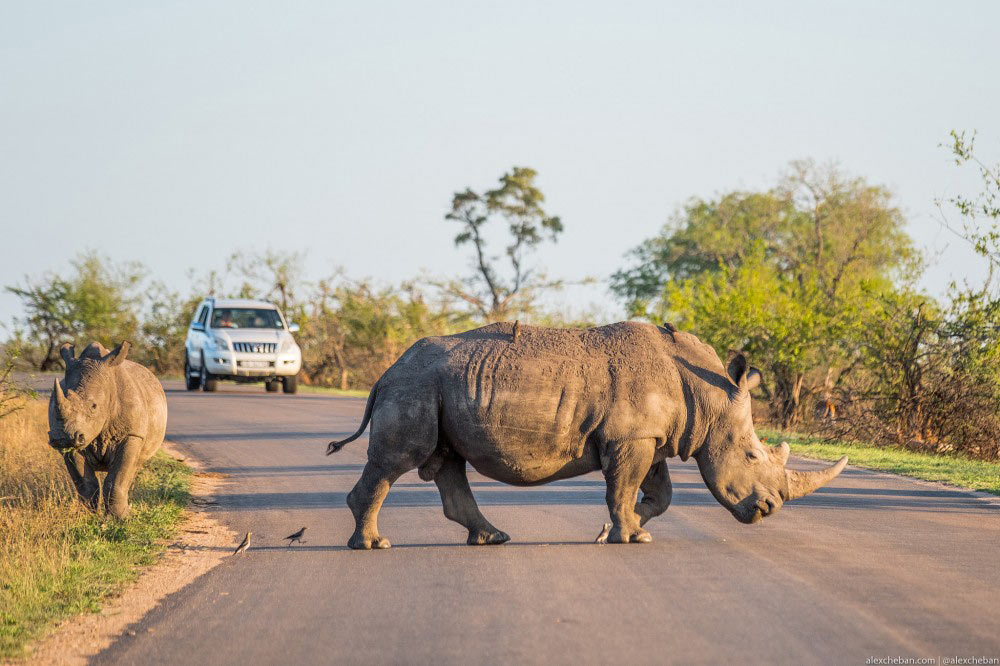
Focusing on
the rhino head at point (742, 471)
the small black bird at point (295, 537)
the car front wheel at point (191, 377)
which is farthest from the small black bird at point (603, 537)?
the car front wheel at point (191, 377)

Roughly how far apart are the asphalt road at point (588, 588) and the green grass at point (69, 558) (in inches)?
20.0

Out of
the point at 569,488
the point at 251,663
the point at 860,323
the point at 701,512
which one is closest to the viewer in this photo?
the point at 251,663

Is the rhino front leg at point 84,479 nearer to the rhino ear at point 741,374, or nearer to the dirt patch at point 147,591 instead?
the dirt patch at point 147,591

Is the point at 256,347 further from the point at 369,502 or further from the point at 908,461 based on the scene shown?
the point at 369,502

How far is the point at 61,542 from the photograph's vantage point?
9156 millimetres

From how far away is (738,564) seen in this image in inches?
328

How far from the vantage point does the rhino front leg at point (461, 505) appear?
9.28 meters

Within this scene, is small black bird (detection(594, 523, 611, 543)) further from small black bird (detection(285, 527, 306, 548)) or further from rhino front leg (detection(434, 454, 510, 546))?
small black bird (detection(285, 527, 306, 548))

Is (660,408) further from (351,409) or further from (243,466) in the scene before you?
(351,409)

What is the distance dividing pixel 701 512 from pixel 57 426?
547 cm

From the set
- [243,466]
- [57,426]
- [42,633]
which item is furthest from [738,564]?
[243,466]

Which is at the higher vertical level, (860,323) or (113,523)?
(860,323)

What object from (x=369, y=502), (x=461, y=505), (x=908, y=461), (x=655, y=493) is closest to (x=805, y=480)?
(x=655, y=493)

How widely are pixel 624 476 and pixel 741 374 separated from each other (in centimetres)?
128
